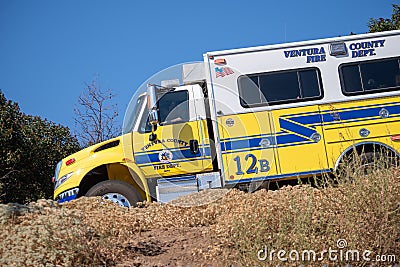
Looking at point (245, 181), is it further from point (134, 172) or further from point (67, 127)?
point (67, 127)

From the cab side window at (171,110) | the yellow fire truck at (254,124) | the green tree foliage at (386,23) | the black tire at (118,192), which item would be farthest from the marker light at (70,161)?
the green tree foliage at (386,23)

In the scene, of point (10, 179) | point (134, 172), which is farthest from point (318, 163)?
point (10, 179)

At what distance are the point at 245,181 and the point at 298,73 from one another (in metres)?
2.32

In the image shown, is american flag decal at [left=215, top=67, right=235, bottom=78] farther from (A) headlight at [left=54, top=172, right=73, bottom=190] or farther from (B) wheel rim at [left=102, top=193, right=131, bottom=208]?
(A) headlight at [left=54, top=172, right=73, bottom=190]

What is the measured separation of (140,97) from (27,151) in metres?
8.53

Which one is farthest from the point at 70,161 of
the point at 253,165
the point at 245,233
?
the point at 245,233

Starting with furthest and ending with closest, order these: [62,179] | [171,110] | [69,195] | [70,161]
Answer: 1. [70,161]
2. [62,179]
3. [171,110]
4. [69,195]

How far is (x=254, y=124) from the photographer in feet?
31.9

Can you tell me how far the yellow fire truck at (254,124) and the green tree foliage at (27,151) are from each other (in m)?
7.47

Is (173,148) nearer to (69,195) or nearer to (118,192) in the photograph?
(118,192)

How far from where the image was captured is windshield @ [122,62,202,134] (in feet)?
32.9

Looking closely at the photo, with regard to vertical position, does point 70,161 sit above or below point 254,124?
below

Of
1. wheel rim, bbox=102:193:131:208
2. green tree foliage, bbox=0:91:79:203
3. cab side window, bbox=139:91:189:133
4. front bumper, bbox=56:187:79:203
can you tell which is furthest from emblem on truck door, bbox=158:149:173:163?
green tree foliage, bbox=0:91:79:203

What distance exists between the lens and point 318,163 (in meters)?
9.68
